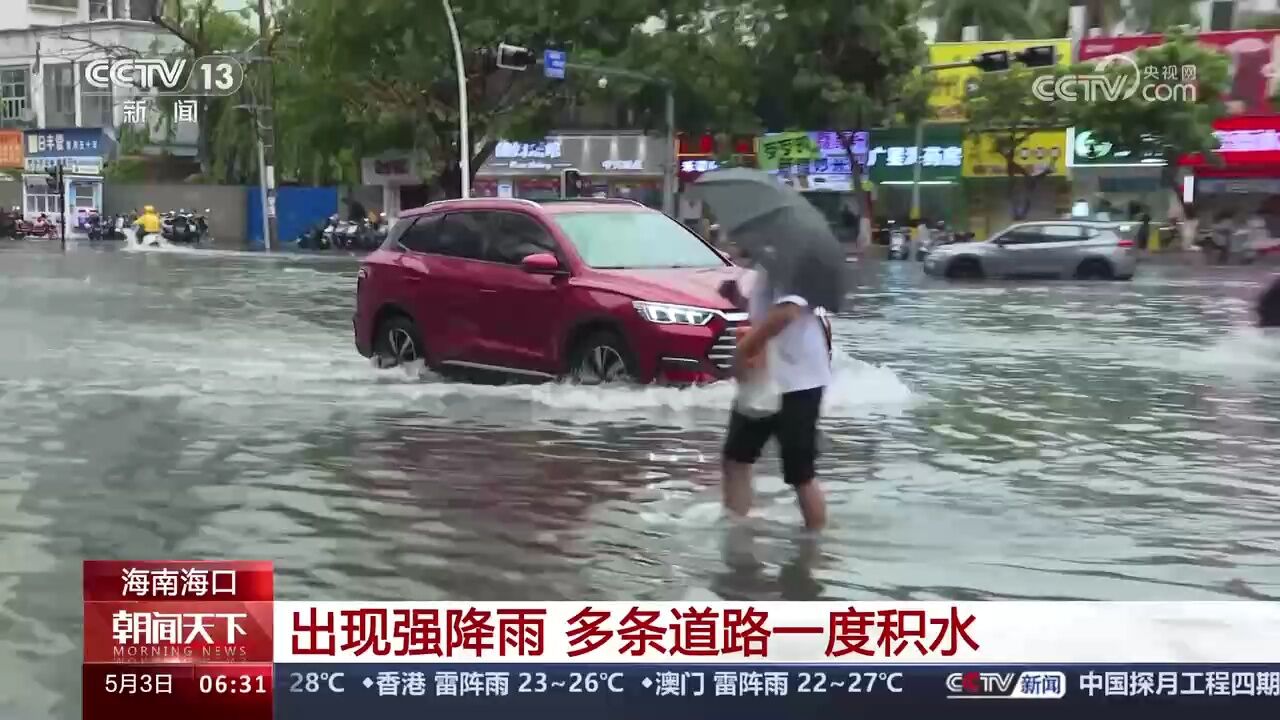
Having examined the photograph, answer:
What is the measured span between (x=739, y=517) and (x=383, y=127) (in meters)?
7.48

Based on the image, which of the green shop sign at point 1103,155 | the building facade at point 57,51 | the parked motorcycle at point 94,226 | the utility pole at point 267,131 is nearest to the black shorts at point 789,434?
the building facade at point 57,51

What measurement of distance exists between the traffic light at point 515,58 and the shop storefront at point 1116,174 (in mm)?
3108

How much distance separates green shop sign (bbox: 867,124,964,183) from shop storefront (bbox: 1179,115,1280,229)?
2.97m

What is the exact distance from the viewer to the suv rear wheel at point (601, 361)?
791cm

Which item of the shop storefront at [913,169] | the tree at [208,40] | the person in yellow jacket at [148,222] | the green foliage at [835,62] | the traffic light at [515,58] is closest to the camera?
the green foliage at [835,62]

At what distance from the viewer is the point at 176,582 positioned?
3.39m

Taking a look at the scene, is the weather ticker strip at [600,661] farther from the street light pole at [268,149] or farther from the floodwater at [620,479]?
the street light pole at [268,149]

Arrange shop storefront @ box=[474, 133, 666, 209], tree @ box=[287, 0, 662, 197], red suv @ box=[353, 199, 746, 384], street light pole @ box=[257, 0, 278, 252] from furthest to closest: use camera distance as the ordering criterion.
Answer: street light pole @ box=[257, 0, 278, 252] → tree @ box=[287, 0, 662, 197] → red suv @ box=[353, 199, 746, 384] → shop storefront @ box=[474, 133, 666, 209]

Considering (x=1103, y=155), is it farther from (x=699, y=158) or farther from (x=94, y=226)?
(x=94, y=226)

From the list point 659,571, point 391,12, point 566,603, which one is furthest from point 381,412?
point 391,12

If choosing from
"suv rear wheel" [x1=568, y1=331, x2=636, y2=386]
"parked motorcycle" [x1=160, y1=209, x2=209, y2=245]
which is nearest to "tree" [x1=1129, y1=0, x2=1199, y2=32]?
"suv rear wheel" [x1=568, y1=331, x2=636, y2=386]

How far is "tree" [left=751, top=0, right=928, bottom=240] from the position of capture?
516 centimetres

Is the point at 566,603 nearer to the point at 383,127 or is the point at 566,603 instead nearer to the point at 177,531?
the point at 177,531

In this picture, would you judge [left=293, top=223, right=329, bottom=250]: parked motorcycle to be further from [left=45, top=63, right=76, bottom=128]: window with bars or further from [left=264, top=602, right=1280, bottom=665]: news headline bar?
[left=264, top=602, right=1280, bottom=665]: news headline bar
